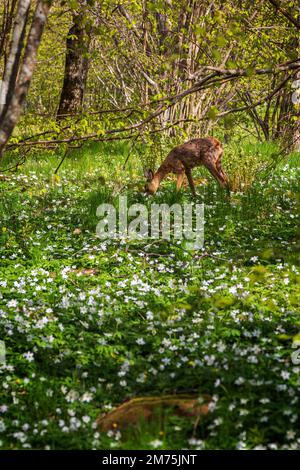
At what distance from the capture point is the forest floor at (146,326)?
4.71 m

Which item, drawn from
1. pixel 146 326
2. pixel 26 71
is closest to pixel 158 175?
pixel 146 326

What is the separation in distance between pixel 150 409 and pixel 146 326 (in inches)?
67.8

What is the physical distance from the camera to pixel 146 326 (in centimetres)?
661

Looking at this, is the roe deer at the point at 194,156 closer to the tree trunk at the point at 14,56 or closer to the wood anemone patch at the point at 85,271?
the wood anemone patch at the point at 85,271

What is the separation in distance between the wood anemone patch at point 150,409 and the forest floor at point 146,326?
0.06 metres

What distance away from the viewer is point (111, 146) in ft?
49.7

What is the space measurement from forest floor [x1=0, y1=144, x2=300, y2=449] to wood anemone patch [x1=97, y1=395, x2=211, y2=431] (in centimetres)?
6

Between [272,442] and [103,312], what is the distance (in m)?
2.80
